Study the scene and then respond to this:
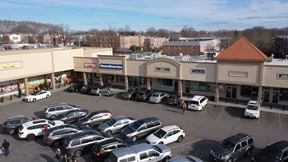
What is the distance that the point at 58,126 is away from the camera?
74.4ft

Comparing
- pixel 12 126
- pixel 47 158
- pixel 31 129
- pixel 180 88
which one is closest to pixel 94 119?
pixel 31 129

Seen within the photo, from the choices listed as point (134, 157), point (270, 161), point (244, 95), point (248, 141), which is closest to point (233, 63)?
point (244, 95)

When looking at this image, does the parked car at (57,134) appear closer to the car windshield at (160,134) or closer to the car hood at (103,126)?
the car hood at (103,126)

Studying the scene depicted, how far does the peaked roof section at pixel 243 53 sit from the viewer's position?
30.0m

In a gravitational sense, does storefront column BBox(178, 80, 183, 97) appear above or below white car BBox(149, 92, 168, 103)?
above

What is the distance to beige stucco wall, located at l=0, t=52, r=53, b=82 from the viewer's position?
35.3 metres

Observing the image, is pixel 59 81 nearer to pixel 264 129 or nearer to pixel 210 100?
pixel 210 100

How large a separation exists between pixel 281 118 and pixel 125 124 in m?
16.2

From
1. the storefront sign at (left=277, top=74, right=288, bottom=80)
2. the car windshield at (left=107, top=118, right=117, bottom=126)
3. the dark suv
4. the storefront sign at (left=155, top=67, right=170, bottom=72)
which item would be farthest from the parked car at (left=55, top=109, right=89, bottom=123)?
the storefront sign at (left=277, top=74, right=288, bottom=80)

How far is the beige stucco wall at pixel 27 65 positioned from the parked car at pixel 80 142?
20.0 metres

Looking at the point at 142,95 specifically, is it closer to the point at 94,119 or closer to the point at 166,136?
the point at 94,119

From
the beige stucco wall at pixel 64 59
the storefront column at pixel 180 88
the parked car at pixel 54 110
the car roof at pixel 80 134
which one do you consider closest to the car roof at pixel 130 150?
the car roof at pixel 80 134

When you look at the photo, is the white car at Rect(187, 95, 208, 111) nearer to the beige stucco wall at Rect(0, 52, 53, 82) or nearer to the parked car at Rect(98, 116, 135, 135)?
Result: the parked car at Rect(98, 116, 135, 135)

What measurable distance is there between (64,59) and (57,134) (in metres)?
23.2
